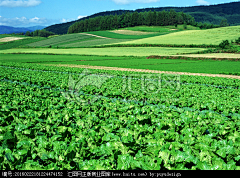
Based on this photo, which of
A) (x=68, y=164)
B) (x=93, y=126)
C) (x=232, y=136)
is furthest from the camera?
(x=93, y=126)

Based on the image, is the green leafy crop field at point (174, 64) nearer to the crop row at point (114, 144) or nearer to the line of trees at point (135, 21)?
the crop row at point (114, 144)

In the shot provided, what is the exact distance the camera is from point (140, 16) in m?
158

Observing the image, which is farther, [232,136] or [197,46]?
[197,46]

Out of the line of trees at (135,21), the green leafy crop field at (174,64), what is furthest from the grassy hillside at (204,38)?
the line of trees at (135,21)

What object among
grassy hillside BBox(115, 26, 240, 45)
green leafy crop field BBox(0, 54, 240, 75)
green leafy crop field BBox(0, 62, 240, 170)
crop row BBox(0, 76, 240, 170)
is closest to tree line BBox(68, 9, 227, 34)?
grassy hillside BBox(115, 26, 240, 45)

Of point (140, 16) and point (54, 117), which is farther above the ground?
point (140, 16)

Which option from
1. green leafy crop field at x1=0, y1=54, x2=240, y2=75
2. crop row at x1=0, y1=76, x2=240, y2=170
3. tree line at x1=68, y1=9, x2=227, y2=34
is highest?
tree line at x1=68, y1=9, x2=227, y2=34

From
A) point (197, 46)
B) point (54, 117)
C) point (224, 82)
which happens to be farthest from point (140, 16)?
point (54, 117)

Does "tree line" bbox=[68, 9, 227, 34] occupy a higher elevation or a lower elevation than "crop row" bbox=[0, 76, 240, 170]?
higher

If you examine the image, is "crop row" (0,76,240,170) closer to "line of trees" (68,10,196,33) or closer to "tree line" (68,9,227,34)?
"tree line" (68,9,227,34)

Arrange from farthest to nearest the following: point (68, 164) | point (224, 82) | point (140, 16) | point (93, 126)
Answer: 1. point (140, 16)
2. point (224, 82)
3. point (93, 126)
4. point (68, 164)

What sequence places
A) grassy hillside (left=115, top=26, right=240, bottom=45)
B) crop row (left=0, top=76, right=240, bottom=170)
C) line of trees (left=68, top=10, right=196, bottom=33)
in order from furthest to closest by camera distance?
line of trees (left=68, top=10, right=196, bottom=33), grassy hillside (left=115, top=26, right=240, bottom=45), crop row (left=0, top=76, right=240, bottom=170)

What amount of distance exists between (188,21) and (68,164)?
176 meters

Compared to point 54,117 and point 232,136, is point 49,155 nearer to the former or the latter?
point 54,117
